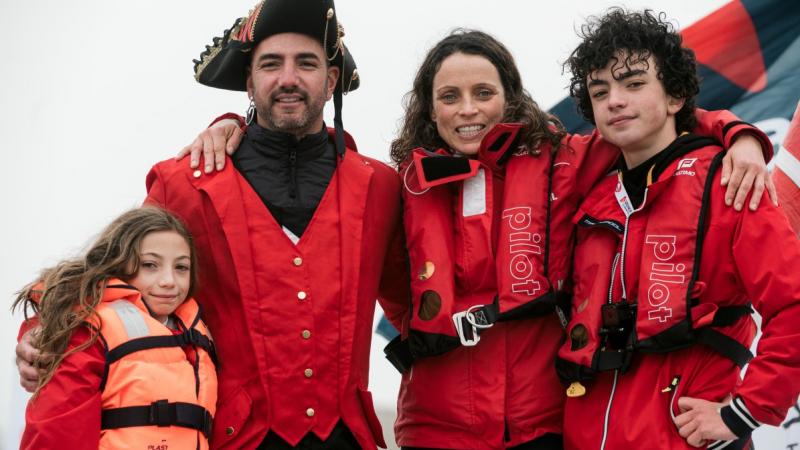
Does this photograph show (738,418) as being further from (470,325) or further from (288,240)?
(288,240)

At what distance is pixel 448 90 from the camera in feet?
9.64

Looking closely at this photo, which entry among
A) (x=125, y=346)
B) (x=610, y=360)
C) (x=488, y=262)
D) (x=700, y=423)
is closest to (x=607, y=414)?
(x=610, y=360)

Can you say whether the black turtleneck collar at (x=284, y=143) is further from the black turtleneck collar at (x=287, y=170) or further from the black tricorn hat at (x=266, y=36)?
the black tricorn hat at (x=266, y=36)

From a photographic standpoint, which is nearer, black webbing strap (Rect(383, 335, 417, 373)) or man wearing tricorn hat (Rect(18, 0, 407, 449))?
man wearing tricorn hat (Rect(18, 0, 407, 449))

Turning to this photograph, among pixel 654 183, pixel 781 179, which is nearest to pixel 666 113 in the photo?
pixel 654 183

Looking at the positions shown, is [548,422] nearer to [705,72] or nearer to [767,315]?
[767,315]

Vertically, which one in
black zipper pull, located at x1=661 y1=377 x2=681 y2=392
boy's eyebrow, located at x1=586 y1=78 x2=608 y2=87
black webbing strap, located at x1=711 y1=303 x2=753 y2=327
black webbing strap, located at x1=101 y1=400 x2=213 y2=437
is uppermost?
boy's eyebrow, located at x1=586 y1=78 x2=608 y2=87

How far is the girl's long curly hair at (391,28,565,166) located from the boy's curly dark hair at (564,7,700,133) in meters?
0.23

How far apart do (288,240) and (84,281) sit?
571mm

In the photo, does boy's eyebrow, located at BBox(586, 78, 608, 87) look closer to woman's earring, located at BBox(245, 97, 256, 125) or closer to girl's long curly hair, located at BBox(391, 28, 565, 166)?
girl's long curly hair, located at BBox(391, 28, 565, 166)

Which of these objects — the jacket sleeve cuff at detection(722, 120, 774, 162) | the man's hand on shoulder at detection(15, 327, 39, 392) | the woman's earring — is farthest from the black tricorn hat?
the jacket sleeve cuff at detection(722, 120, 774, 162)

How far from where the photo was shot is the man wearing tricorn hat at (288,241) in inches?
101

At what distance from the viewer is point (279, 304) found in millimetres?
2572

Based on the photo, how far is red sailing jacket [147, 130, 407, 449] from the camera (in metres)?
2.54
